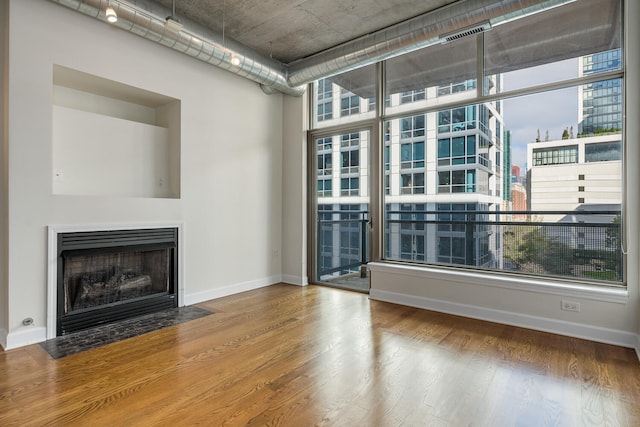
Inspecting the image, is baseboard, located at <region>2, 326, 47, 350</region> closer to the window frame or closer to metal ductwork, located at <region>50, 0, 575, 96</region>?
metal ductwork, located at <region>50, 0, 575, 96</region>

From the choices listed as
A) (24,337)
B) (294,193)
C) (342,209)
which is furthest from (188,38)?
(24,337)

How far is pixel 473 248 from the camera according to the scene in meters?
3.94

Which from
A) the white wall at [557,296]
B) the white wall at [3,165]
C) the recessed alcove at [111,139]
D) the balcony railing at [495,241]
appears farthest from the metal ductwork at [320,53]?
the balcony railing at [495,241]

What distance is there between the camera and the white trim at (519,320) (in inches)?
116

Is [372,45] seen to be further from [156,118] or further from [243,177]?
[156,118]

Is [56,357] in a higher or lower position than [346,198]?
lower

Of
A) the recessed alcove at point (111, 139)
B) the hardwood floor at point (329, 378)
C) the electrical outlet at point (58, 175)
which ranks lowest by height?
the hardwood floor at point (329, 378)

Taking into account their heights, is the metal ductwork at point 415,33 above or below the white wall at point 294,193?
above

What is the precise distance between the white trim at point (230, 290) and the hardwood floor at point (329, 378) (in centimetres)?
77

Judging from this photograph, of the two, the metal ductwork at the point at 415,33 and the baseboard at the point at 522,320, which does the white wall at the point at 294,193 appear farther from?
the baseboard at the point at 522,320

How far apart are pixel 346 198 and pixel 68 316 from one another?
3.40m

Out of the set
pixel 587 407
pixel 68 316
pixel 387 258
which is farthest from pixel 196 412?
pixel 387 258

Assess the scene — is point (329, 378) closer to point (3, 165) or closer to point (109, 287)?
point (109, 287)

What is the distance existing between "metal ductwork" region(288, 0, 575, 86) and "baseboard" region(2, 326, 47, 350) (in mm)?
3845
